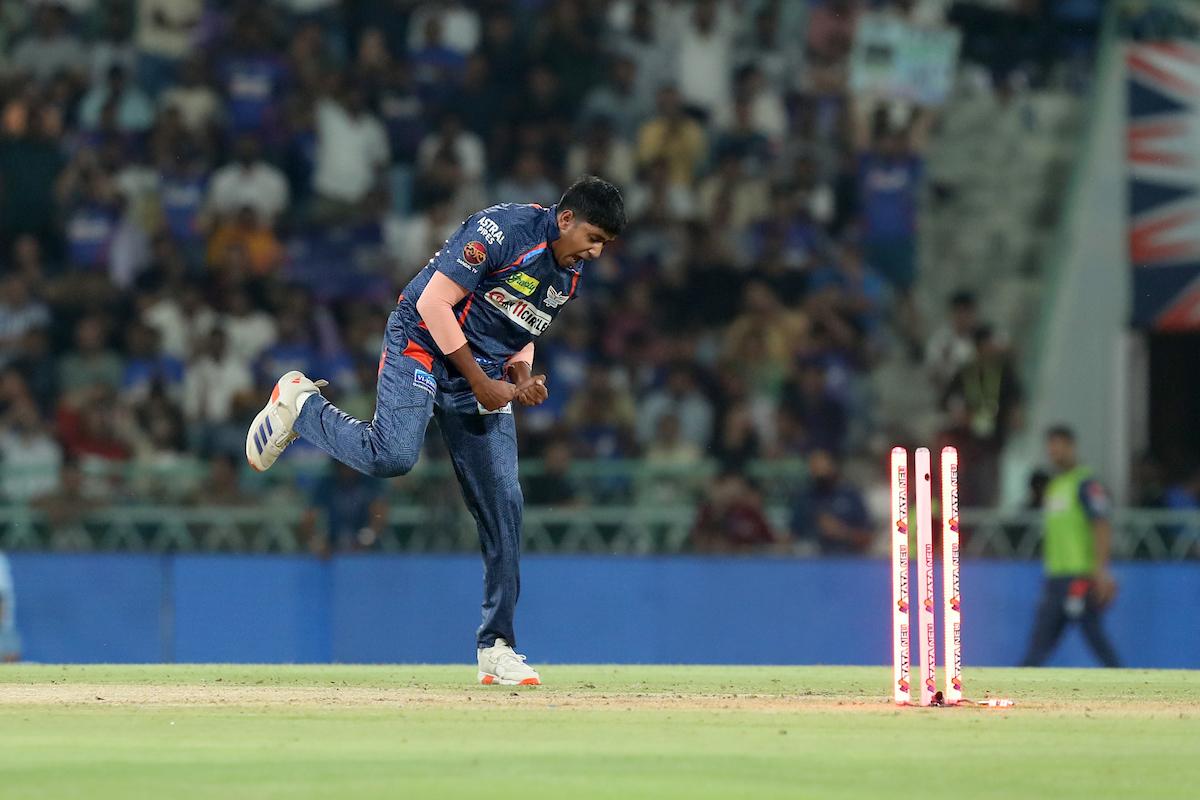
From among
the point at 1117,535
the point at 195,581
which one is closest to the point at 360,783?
the point at 195,581

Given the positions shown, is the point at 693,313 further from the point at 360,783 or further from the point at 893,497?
the point at 360,783

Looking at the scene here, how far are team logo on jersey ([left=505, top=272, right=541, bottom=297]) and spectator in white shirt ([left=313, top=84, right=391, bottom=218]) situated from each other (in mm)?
10621

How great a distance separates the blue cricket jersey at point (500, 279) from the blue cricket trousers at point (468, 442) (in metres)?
0.08

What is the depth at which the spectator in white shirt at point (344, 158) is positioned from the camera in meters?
20.3

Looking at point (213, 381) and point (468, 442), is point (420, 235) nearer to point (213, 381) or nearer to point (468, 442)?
point (213, 381)

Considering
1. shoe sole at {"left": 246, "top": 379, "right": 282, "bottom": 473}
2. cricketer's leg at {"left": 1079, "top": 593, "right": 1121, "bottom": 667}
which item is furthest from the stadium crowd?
shoe sole at {"left": 246, "top": 379, "right": 282, "bottom": 473}

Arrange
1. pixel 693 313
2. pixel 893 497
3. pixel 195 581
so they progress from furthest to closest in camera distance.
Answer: pixel 693 313 < pixel 195 581 < pixel 893 497

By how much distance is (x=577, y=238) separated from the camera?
9719 millimetres

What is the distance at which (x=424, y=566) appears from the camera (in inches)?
682

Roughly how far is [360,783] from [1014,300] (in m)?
14.9

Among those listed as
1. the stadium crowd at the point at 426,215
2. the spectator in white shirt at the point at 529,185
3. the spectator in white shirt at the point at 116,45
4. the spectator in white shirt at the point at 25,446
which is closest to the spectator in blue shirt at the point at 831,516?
A: the stadium crowd at the point at 426,215

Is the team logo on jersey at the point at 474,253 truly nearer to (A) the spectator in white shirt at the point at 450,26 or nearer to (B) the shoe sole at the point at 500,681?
(B) the shoe sole at the point at 500,681

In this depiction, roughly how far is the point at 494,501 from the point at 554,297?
Answer: 0.94 metres

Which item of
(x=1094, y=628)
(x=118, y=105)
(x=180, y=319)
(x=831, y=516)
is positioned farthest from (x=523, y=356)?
(x=118, y=105)
